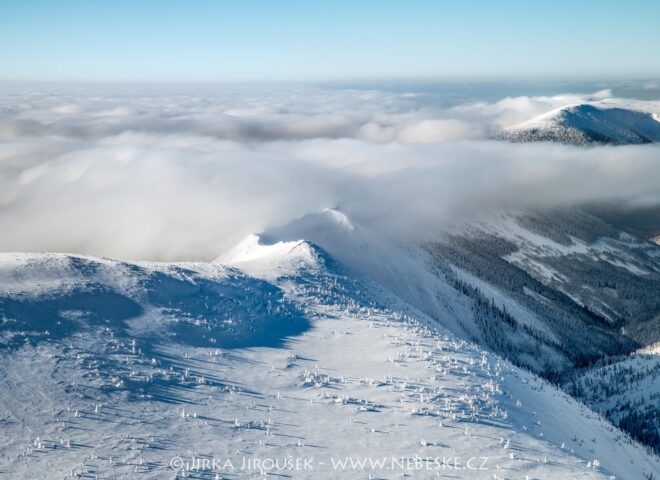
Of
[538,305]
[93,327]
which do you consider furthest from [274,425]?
[538,305]

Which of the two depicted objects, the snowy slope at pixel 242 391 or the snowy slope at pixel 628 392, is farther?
the snowy slope at pixel 628 392

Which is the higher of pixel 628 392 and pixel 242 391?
pixel 242 391

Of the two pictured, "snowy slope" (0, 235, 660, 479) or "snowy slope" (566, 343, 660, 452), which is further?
"snowy slope" (566, 343, 660, 452)

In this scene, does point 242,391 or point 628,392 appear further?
point 628,392

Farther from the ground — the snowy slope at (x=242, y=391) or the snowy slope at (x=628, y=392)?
the snowy slope at (x=242, y=391)

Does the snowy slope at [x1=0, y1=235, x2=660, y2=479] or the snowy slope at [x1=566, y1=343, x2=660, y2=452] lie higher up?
the snowy slope at [x1=0, y1=235, x2=660, y2=479]

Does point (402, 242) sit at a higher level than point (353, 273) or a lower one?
lower

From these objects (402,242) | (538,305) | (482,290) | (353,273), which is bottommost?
(538,305)

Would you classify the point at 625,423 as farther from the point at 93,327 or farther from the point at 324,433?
the point at 93,327
